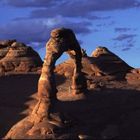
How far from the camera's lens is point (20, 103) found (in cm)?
3728

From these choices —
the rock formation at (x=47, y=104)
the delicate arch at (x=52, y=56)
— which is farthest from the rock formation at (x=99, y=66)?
the rock formation at (x=47, y=104)

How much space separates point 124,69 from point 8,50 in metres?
7.80

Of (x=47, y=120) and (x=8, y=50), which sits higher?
(x=8, y=50)

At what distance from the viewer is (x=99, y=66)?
140 feet

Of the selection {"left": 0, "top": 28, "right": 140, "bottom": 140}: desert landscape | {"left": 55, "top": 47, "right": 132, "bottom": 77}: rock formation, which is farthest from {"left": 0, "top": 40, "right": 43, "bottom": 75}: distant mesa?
{"left": 55, "top": 47, "right": 132, "bottom": 77}: rock formation

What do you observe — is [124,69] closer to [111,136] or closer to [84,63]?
[84,63]

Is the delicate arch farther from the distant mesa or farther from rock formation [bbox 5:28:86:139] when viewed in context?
the distant mesa

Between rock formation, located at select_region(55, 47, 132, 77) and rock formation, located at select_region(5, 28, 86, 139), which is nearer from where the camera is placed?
rock formation, located at select_region(5, 28, 86, 139)

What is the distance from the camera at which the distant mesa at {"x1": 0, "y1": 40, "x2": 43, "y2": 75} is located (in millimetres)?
43938

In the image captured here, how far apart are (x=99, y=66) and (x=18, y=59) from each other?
5.17 metres

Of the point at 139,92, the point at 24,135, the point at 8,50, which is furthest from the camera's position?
the point at 8,50

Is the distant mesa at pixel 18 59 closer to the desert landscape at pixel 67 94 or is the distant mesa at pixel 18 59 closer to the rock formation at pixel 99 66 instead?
the desert landscape at pixel 67 94

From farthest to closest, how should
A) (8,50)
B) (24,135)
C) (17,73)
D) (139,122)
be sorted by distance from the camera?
(8,50) → (17,73) → (139,122) → (24,135)

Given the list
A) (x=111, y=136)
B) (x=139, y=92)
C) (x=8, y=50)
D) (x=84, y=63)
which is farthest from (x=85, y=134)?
(x=8, y=50)
